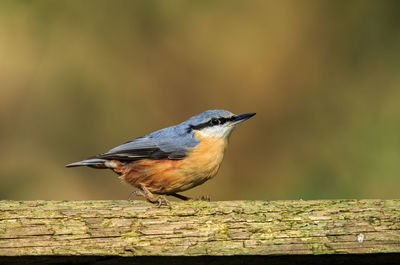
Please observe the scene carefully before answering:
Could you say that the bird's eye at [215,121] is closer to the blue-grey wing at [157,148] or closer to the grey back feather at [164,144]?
the grey back feather at [164,144]

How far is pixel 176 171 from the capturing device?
12.3 feet

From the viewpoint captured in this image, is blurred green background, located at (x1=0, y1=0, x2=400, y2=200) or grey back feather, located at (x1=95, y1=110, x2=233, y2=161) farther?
blurred green background, located at (x1=0, y1=0, x2=400, y2=200)

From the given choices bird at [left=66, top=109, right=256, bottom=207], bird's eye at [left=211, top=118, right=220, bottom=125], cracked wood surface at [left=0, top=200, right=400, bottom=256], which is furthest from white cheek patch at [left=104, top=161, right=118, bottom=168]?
cracked wood surface at [left=0, top=200, right=400, bottom=256]

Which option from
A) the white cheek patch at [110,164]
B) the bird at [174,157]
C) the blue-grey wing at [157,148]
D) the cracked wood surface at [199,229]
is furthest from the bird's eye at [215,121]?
the cracked wood surface at [199,229]

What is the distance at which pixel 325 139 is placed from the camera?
481cm

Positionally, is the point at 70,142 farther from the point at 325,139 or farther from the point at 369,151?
the point at 369,151

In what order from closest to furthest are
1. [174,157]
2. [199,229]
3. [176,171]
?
[199,229] → [176,171] → [174,157]

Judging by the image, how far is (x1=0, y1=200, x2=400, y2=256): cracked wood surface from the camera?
7.32ft

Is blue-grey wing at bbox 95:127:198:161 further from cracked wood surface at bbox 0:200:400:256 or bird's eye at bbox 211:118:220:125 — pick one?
cracked wood surface at bbox 0:200:400:256

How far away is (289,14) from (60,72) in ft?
6.55

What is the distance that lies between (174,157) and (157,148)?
0.17 metres

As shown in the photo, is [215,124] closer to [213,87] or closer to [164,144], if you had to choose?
[164,144]

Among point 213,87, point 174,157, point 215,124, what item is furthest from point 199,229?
point 213,87

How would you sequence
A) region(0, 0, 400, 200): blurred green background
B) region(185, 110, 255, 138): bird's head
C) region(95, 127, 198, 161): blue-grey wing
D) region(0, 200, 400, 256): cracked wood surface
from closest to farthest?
region(0, 200, 400, 256): cracked wood surface
region(95, 127, 198, 161): blue-grey wing
region(185, 110, 255, 138): bird's head
region(0, 0, 400, 200): blurred green background
